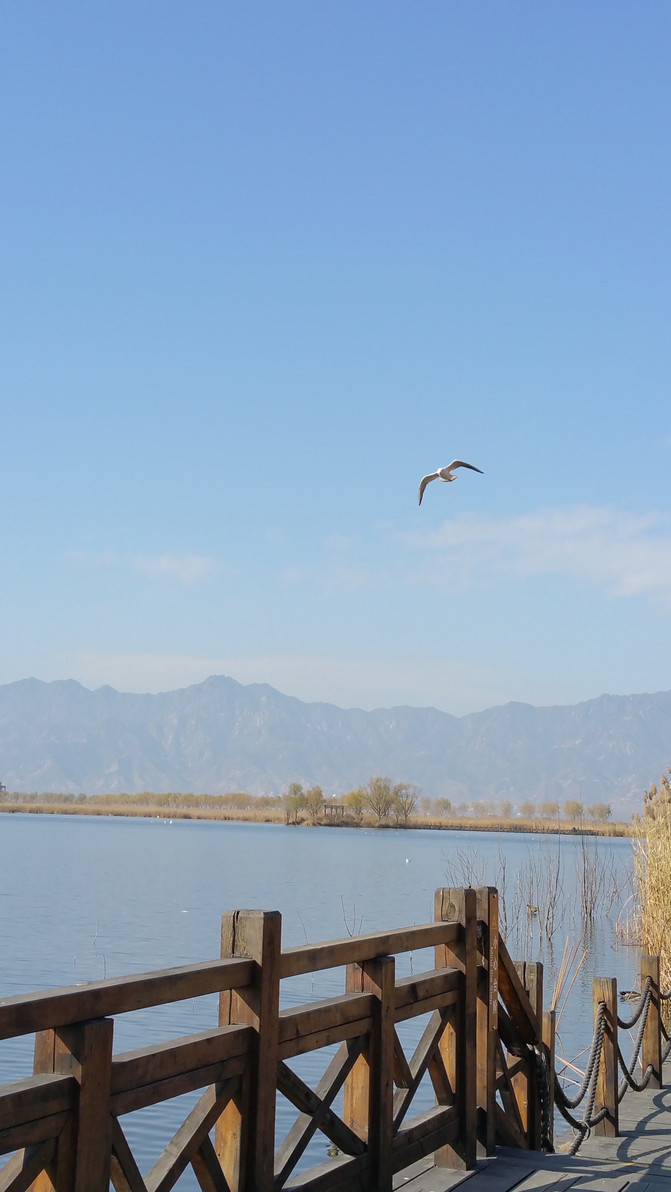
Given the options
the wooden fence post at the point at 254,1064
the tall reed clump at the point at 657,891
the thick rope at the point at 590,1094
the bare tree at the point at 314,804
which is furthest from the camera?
the bare tree at the point at 314,804

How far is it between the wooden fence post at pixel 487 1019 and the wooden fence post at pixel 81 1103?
3366 mm

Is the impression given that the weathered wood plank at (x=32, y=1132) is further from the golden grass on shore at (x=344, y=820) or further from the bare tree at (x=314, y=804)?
the bare tree at (x=314, y=804)

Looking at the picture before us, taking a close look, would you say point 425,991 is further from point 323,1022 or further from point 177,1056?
point 177,1056

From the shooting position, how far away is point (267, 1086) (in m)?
4.61

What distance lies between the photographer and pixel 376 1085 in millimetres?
5426

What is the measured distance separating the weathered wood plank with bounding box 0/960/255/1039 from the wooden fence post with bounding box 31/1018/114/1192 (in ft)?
0.22

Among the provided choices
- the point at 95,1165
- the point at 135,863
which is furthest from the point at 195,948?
the point at 135,863

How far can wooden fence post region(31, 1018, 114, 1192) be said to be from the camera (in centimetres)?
361

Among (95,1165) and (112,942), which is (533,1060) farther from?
(112,942)

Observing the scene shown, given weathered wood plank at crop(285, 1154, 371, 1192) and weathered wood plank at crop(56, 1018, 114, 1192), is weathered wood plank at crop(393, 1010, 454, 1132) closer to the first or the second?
weathered wood plank at crop(285, 1154, 371, 1192)

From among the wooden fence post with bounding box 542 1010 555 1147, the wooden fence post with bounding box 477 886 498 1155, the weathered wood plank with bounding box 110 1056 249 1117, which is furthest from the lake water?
the weathered wood plank with bounding box 110 1056 249 1117

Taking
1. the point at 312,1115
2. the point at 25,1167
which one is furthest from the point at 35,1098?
the point at 312,1115

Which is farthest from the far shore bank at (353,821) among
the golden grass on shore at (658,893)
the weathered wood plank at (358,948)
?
the weathered wood plank at (358,948)

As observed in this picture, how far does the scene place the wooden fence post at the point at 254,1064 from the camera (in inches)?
180
